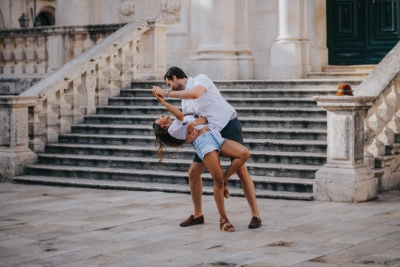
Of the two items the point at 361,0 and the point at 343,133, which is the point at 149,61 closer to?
the point at 361,0

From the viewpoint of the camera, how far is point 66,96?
588 inches

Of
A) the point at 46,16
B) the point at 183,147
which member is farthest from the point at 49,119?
the point at 46,16

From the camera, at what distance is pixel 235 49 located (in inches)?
673

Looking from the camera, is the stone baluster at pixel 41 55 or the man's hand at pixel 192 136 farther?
the stone baluster at pixel 41 55

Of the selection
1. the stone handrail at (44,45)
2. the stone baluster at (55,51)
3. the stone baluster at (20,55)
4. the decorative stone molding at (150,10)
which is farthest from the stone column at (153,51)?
the stone baluster at (20,55)

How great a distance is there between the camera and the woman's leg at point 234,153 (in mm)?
8716

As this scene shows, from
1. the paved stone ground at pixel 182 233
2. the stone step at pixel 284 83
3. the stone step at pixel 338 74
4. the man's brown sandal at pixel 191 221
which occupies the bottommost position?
the paved stone ground at pixel 182 233

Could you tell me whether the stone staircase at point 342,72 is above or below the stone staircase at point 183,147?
above

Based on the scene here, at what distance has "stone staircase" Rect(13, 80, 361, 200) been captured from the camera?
11859 mm

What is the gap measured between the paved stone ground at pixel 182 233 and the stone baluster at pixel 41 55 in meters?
5.58

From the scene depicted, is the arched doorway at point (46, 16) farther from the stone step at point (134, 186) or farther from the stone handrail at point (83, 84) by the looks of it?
the stone step at point (134, 186)

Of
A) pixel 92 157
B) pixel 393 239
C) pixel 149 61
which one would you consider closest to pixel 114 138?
pixel 92 157

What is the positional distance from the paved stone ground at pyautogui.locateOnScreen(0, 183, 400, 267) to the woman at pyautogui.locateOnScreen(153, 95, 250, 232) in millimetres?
449

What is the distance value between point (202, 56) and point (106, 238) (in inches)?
353
